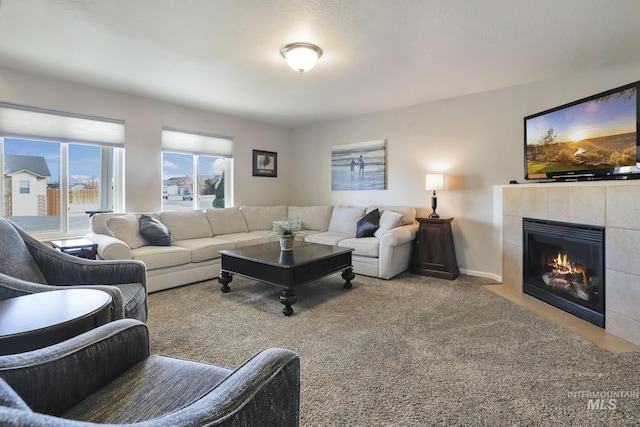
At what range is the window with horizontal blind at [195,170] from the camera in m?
4.66

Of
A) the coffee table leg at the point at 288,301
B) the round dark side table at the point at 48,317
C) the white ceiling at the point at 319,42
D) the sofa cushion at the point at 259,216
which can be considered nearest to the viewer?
the round dark side table at the point at 48,317

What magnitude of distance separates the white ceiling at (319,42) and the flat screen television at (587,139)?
50 centimetres

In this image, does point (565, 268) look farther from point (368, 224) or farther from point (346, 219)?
point (346, 219)

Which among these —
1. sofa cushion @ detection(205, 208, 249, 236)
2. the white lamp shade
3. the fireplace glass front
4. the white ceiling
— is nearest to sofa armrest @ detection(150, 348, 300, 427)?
the white ceiling

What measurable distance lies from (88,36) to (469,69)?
354cm

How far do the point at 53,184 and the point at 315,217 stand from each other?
140 inches

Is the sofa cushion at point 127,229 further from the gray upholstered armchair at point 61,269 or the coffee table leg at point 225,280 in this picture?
the gray upholstered armchair at point 61,269

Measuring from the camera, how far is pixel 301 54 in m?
2.70

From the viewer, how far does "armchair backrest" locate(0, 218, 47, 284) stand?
1.90 meters

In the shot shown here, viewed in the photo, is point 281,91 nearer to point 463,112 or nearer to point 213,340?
point 463,112

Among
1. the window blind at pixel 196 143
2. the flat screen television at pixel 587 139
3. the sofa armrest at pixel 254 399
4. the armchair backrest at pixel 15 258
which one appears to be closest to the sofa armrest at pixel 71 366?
the sofa armrest at pixel 254 399

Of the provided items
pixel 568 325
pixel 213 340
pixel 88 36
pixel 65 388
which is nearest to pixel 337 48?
pixel 88 36

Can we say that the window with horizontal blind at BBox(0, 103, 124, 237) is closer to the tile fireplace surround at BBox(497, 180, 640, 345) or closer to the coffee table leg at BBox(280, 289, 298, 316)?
the coffee table leg at BBox(280, 289, 298, 316)

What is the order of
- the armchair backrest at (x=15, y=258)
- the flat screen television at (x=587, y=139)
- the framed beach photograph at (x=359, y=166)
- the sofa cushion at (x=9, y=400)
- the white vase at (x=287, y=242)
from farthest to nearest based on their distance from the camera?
the framed beach photograph at (x=359, y=166)
the white vase at (x=287, y=242)
the flat screen television at (x=587, y=139)
the armchair backrest at (x=15, y=258)
the sofa cushion at (x=9, y=400)
